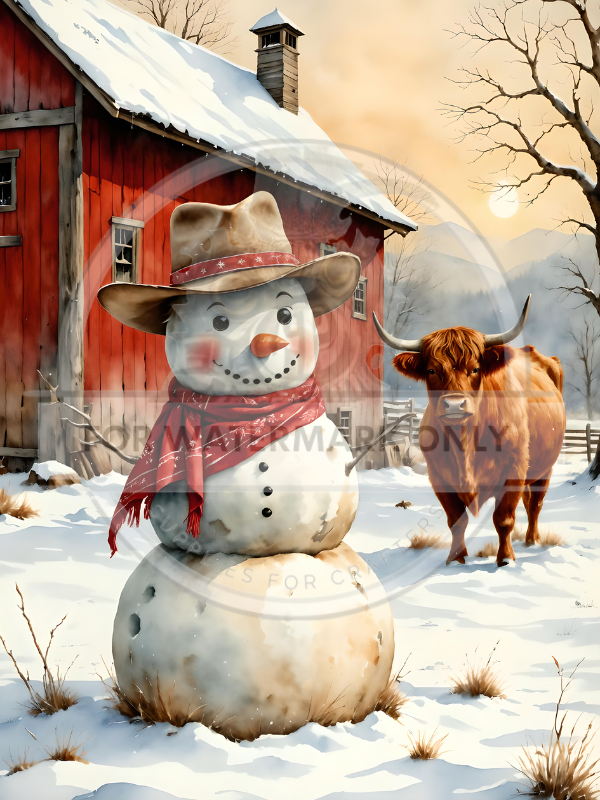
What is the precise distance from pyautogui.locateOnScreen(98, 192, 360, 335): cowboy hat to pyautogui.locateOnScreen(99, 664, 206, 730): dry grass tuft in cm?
160

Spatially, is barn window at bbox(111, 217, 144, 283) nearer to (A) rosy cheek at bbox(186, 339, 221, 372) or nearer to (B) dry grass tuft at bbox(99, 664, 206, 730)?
(A) rosy cheek at bbox(186, 339, 221, 372)

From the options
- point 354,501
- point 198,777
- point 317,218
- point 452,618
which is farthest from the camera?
point 317,218

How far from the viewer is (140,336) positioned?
28.6 feet

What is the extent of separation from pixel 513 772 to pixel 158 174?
7928 mm

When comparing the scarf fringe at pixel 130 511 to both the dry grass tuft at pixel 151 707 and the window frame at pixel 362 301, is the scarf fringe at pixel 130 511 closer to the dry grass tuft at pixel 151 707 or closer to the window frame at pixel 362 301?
the dry grass tuft at pixel 151 707

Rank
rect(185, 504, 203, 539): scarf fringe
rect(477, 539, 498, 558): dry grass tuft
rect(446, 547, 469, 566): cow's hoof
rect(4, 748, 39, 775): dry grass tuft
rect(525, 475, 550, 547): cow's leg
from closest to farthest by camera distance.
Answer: rect(4, 748, 39, 775): dry grass tuft < rect(185, 504, 203, 539): scarf fringe < rect(446, 547, 469, 566): cow's hoof < rect(477, 539, 498, 558): dry grass tuft < rect(525, 475, 550, 547): cow's leg

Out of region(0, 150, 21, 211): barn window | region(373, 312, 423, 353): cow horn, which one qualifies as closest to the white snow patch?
region(0, 150, 21, 211): barn window

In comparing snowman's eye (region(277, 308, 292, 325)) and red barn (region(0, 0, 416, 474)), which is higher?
red barn (region(0, 0, 416, 474))

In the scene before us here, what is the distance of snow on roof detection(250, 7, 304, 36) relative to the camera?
518 inches

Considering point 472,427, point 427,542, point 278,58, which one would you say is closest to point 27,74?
point 278,58

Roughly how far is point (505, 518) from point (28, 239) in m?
6.43

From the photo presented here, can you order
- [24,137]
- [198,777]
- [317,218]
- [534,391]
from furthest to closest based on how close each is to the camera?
[317,218] → [24,137] → [534,391] → [198,777]

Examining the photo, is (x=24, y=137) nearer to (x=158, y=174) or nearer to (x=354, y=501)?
(x=158, y=174)

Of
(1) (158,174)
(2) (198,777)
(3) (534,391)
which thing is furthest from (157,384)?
(2) (198,777)
